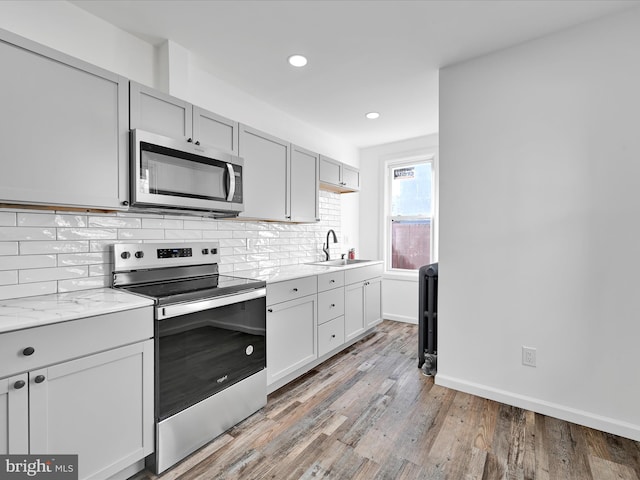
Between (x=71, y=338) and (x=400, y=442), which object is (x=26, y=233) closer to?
(x=71, y=338)

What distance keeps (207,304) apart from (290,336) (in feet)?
3.08

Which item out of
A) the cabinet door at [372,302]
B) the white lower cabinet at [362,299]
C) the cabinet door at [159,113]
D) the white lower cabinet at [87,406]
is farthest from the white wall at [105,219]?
the cabinet door at [372,302]

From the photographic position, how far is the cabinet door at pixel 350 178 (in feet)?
12.9

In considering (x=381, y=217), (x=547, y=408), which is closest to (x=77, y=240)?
(x=547, y=408)

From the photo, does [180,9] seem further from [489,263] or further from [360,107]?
[489,263]

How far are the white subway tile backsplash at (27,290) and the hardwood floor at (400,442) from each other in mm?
1137

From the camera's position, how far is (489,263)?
8.04 feet

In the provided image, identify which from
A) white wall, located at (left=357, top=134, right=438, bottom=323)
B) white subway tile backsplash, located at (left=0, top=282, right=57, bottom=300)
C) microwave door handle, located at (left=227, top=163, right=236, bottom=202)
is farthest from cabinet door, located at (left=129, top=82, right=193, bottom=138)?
white wall, located at (left=357, top=134, right=438, bottom=323)

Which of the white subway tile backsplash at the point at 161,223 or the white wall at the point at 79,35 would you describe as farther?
the white subway tile backsplash at the point at 161,223

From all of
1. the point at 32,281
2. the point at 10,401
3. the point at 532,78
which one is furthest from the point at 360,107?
the point at 10,401

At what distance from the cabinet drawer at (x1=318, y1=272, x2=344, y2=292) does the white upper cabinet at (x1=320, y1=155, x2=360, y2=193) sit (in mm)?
1079

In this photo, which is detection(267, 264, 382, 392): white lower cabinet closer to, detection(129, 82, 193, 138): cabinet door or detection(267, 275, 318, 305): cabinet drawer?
detection(267, 275, 318, 305): cabinet drawer

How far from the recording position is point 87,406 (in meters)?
1.44

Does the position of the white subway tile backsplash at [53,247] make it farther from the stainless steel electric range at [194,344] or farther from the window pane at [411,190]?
the window pane at [411,190]
